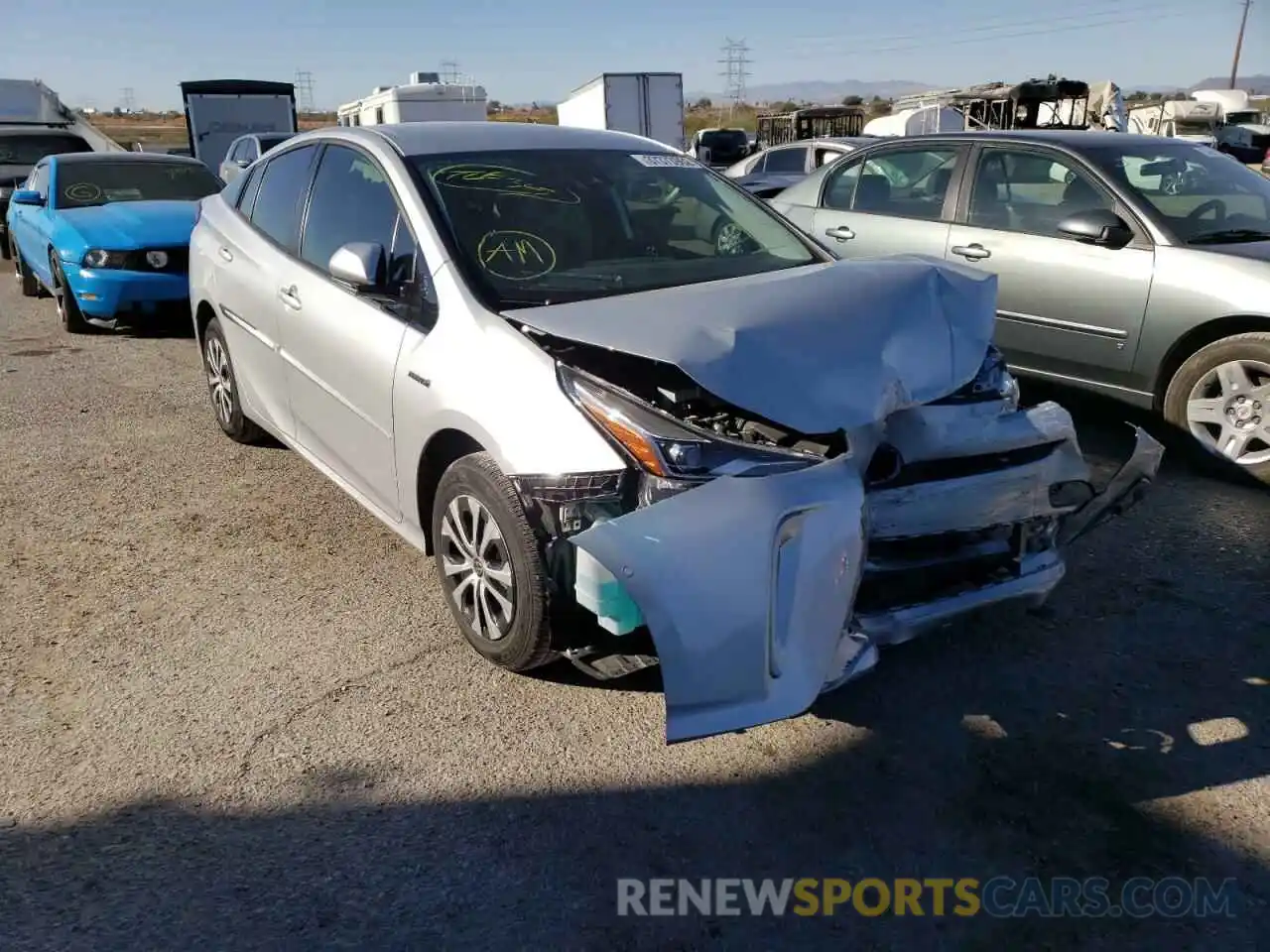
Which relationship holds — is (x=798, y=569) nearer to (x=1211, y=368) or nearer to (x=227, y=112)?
(x=1211, y=368)

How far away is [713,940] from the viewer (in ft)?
7.49

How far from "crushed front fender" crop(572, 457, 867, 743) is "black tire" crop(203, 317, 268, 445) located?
352cm

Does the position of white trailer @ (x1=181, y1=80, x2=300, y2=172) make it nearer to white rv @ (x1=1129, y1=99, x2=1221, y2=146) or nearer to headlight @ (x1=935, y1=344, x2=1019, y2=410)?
headlight @ (x1=935, y1=344, x2=1019, y2=410)

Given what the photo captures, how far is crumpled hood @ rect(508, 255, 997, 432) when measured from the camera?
108 inches

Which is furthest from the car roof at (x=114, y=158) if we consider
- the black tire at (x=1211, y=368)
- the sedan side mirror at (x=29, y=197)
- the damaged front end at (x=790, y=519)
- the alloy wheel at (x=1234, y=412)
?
the alloy wheel at (x=1234, y=412)

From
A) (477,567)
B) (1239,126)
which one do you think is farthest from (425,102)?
(1239,126)

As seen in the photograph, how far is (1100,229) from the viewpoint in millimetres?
5246

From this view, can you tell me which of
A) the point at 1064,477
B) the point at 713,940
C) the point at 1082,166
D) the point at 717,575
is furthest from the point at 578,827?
the point at 1082,166

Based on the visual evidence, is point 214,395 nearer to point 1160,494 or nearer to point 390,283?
point 390,283

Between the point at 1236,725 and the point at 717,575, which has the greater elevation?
the point at 717,575

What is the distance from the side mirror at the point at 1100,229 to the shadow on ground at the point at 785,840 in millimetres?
→ 2693

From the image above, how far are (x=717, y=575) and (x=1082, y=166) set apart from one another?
174 inches

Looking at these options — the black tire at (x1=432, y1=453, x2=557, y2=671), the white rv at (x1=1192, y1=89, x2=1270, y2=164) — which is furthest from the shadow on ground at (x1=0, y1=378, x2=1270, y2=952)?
the white rv at (x1=1192, y1=89, x2=1270, y2=164)

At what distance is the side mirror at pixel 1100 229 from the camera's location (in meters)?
5.25
